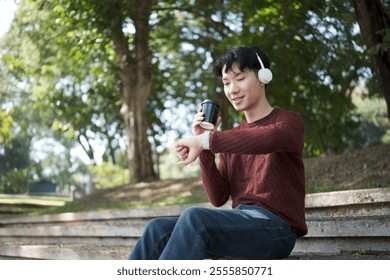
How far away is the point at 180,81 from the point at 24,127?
15.1 feet

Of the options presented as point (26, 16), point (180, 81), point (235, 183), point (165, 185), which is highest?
point (26, 16)

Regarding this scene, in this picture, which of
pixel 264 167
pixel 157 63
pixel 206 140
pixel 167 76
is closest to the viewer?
A: pixel 206 140

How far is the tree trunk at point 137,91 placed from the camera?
39.1 ft

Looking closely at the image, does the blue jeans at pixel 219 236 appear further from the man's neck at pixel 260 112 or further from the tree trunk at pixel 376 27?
the tree trunk at pixel 376 27

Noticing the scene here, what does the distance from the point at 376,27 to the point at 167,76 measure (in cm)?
994

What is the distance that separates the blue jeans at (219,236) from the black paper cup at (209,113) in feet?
1.38

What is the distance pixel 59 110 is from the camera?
1480 centimetres

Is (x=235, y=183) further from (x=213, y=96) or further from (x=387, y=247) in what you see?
(x=213, y=96)

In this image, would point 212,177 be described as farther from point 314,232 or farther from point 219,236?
point 314,232

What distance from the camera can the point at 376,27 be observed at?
5828mm

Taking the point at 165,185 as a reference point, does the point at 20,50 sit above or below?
above

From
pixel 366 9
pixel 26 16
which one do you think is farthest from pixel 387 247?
pixel 26 16

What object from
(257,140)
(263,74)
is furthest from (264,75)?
(257,140)

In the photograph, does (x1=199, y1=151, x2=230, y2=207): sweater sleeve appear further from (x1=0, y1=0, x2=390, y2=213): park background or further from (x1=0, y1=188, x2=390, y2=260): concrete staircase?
(x1=0, y1=0, x2=390, y2=213): park background
